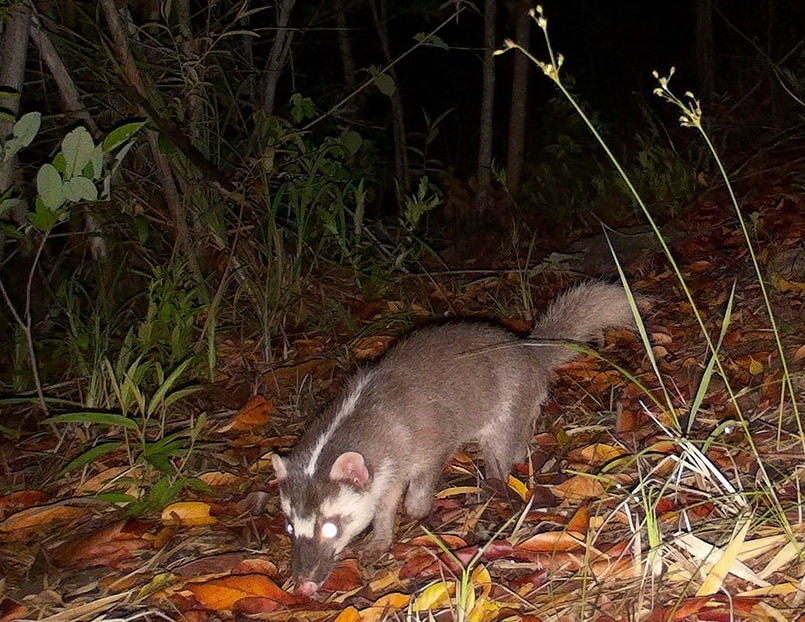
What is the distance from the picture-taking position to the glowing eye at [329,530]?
3.49 metres

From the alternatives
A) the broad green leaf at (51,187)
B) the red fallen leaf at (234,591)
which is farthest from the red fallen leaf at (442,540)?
the broad green leaf at (51,187)

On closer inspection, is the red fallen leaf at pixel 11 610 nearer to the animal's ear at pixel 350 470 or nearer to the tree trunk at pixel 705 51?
the animal's ear at pixel 350 470

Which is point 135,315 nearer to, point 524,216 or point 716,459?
point 716,459

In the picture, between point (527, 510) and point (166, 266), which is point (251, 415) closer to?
point (166, 266)

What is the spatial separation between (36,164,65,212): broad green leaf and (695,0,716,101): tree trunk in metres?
8.07

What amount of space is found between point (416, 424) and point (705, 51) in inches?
307

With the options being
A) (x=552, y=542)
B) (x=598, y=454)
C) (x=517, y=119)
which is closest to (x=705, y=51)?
(x=517, y=119)

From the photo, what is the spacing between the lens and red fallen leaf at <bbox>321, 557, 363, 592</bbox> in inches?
129

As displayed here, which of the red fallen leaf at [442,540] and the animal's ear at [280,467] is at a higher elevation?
the animal's ear at [280,467]

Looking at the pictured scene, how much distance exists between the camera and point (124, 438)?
13.7 ft

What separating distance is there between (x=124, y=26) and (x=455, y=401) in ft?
9.08

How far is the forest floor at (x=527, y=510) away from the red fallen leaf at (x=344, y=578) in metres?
0.01

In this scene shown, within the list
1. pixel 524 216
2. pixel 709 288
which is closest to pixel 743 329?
pixel 709 288

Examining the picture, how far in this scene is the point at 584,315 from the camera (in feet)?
15.0
